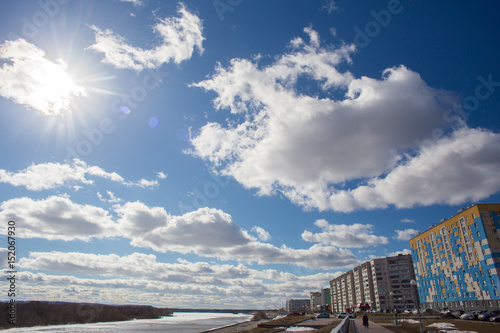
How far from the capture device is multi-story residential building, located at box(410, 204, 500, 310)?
65.1 m

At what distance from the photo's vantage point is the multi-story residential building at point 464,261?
214ft

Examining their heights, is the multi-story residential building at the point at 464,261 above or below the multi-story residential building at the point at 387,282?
above

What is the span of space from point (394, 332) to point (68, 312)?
11594 cm

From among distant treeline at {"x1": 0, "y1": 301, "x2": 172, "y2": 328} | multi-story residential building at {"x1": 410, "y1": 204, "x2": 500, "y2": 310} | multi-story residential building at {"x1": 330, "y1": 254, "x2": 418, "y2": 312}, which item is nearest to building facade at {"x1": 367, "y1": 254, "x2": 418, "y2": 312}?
multi-story residential building at {"x1": 330, "y1": 254, "x2": 418, "y2": 312}

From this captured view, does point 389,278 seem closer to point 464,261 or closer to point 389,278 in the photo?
point 389,278

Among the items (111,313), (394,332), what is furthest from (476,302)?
(111,313)

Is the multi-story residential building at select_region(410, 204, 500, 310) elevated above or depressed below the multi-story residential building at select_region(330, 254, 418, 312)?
above

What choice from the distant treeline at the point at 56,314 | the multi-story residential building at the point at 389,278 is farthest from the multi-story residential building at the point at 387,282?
the distant treeline at the point at 56,314

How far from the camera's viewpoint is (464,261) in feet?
242

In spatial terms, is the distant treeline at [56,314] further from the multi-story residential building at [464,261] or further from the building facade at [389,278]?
the building facade at [389,278]

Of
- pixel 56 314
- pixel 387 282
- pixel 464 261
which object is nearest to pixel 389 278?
pixel 387 282

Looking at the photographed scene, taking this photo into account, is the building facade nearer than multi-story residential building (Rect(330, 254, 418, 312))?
No

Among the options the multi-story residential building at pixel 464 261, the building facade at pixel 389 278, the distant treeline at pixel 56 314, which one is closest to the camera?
the multi-story residential building at pixel 464 261

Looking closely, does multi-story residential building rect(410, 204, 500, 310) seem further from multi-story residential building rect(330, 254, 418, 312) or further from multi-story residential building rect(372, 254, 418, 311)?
multi-story residential building rect(372, 254, 418, 311)
